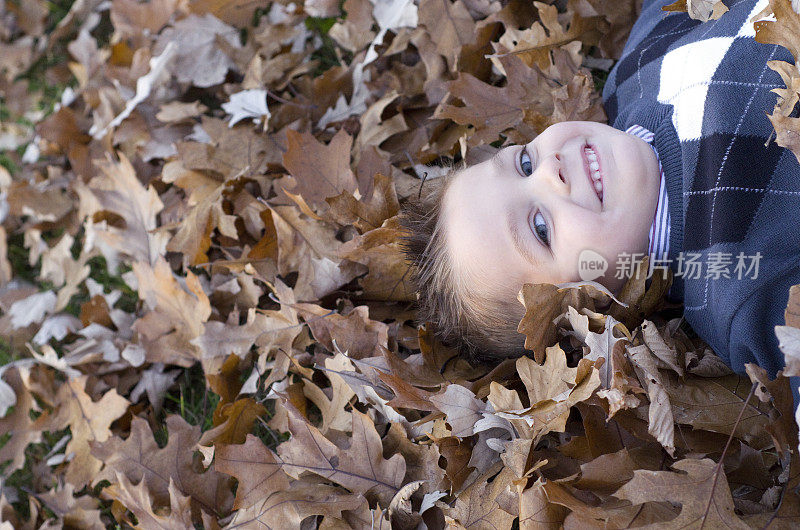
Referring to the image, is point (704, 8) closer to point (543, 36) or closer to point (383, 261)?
point (543, 36)

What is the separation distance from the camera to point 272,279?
2.58m

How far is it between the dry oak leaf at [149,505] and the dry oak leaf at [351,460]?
44 cm

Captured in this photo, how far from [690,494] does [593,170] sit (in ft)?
3.36

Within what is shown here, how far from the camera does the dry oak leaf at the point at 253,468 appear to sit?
2039 mm

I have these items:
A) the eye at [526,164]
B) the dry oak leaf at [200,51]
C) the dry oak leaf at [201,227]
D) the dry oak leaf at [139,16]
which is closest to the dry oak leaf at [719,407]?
the eye at [526,164]

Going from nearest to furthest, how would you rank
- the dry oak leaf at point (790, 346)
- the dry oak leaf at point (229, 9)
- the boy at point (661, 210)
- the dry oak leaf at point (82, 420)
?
1. the dry oak leaf at point (790, 346)
2. the boy at point (661, 210)
3. the dry oak leaf at point (82, 420)
4. the dry oak leaf at point (229, 9)

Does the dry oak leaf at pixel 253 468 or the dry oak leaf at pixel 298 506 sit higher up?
the dry oak leaf at pixel 253 468

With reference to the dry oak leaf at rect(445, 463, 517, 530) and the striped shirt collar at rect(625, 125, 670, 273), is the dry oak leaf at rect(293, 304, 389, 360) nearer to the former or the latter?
the dry oak leaf at rect(445, 463, 517, 530)

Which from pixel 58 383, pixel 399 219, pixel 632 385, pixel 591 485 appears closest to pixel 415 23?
pixel 399 219

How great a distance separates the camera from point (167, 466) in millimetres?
2396

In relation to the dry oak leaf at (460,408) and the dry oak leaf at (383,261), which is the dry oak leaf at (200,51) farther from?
the dry oak leaf at (460,408)

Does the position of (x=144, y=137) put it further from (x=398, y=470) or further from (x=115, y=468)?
(x=398, y=470)

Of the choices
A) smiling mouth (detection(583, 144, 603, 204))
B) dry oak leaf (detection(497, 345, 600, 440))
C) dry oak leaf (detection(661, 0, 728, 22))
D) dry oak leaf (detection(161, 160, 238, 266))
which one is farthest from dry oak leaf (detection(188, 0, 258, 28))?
dry oak leaf (detection(497, 345, 600, 440))

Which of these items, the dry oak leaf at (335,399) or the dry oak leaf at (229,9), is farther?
the dry oak leaf at (229,9)
